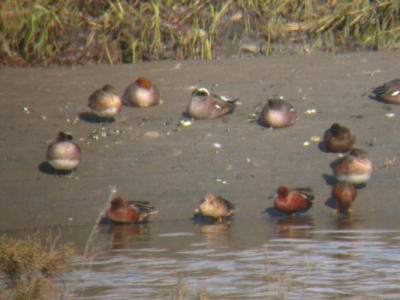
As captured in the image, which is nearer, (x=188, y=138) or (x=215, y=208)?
(x=215, y=208)

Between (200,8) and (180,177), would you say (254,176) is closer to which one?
(180,177)

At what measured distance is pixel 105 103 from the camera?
38.4 feet

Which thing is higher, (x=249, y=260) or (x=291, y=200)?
(x=291, y=200)

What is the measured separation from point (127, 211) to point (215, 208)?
89 centimetres

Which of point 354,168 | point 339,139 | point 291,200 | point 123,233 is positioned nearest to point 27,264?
point 123,233

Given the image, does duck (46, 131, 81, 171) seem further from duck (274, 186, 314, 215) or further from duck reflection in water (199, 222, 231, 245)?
duck (274, 186, 314, 215)

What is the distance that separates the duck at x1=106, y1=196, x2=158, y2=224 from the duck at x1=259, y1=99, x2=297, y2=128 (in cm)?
258

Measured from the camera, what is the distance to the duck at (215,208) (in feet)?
29.8

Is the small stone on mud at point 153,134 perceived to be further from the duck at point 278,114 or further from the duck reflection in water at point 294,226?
the duck reflection in water at point 294,226

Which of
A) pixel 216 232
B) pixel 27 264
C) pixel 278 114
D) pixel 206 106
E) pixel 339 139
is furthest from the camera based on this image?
pixel 206 106

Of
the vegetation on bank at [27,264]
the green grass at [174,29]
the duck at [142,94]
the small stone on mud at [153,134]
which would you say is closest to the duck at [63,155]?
the small stone on mud at [153,134]

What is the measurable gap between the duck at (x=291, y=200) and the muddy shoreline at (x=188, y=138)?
1.01ft

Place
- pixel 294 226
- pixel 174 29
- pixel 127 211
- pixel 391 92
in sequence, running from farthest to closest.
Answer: pixel 174 29, pixel 391 92, pixel 127 211, pixel 294 226

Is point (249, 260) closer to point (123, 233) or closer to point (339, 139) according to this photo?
point (123, 233)
